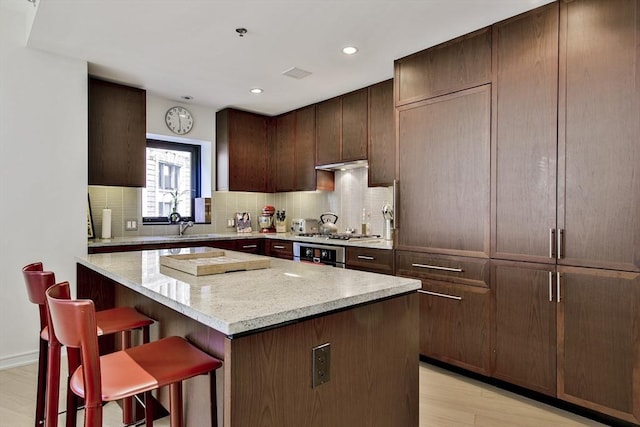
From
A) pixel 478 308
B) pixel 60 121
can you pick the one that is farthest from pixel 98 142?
pixel 478 308

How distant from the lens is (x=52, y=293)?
134cm

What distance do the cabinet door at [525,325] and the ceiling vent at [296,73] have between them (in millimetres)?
2242

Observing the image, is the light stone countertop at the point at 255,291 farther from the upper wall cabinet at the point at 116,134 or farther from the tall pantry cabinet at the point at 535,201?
the upper wall cabinet at the point at 116,134

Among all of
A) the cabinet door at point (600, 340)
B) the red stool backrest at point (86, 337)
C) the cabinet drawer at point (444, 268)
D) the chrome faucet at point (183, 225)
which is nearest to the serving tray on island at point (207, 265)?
the red stool backrest at point (86, 337)

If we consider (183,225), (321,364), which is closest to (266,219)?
(183,225)

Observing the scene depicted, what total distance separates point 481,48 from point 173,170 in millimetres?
3553

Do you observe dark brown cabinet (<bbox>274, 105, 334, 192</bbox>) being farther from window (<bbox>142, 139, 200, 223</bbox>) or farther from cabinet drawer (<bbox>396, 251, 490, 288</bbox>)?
cabinet drawer (<bbox>396, 251, 490, 288</bbox>)

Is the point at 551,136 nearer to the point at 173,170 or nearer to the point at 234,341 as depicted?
the point at 234,341

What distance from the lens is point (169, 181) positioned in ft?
15.0

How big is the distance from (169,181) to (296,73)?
2131mm

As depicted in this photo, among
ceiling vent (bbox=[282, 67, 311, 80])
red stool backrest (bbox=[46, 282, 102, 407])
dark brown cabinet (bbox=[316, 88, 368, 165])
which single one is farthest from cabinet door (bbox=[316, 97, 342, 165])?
red stool backrest (bbox=[46, 282, 102, 407])

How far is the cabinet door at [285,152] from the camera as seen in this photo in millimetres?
4699

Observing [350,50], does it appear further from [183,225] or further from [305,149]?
[183,225]

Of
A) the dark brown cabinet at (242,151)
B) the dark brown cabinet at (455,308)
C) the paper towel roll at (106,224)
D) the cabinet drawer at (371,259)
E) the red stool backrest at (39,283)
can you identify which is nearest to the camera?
the red stool backrest at (39,283)
